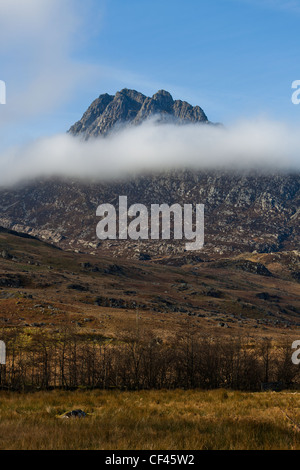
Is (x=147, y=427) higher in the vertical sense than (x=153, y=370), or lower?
higher

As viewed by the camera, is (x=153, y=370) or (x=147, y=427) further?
(x=153, y=370)

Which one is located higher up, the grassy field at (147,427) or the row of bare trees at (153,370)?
the grassy field at (147,427)

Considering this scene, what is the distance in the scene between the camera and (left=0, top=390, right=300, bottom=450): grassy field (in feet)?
36.2

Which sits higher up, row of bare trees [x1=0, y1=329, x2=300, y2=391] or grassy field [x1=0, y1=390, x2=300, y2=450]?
grassy field [x1=0, y1=390, x2=300, y2=450]

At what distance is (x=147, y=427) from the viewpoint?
44.4ft

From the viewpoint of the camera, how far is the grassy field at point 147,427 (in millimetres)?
11039

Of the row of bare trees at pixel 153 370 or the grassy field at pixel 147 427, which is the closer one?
the grassy field at pixel 147 427

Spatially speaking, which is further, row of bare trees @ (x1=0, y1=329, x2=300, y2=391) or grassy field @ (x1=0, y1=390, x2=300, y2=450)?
row of bare trees @ (x1=0, y1=329, x2=300, y2=391)
